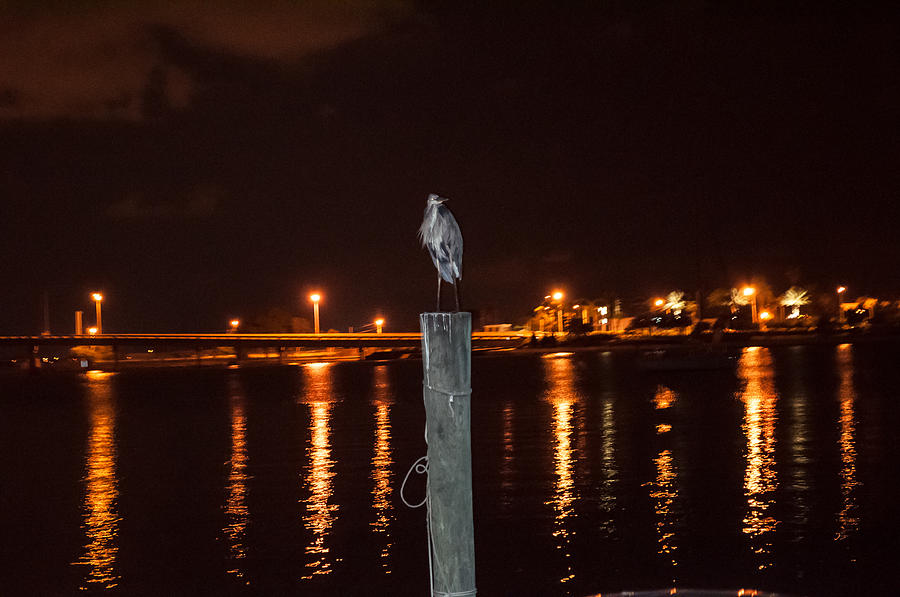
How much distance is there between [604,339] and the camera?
148 m

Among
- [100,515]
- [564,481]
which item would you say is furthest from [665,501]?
[100,515]

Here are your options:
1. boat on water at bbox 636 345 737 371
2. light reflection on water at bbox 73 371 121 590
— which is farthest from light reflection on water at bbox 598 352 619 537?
boat on water at bbox 636 345 737 371

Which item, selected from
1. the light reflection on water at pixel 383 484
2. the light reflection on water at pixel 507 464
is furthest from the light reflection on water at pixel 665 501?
the light reflection on water at pixel 383 484

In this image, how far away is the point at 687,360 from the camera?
196 feet

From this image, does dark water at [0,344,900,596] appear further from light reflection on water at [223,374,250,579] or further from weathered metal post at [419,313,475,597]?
weathered metal post at [419,313,475,597]

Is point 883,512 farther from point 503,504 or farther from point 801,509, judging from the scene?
point 503,504

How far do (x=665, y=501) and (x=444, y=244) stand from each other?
8.76m

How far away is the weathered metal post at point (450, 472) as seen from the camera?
18.7 feet

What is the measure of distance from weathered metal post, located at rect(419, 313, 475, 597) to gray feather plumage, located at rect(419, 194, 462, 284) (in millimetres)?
328

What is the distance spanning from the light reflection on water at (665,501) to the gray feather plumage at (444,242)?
5.52 meters

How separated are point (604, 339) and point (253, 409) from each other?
115 metres

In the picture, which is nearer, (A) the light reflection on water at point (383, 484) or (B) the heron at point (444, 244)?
(B) the heron at point (444, 244)

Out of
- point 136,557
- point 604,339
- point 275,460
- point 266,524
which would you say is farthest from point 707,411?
point 604,339

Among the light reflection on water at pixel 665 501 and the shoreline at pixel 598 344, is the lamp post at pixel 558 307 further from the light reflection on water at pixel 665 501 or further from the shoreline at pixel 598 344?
the light reflection on water at pixel 665 501
